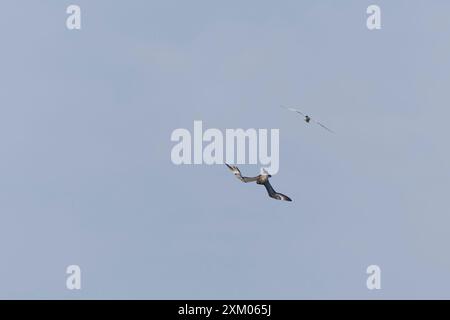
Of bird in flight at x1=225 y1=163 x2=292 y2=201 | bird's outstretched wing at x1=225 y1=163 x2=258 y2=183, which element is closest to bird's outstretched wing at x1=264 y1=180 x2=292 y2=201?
bird in flight at x1=225 y1=163 x2=292 y2=201

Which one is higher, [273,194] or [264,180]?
[264,180]

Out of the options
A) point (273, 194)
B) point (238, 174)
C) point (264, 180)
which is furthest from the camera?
point (273, 194)

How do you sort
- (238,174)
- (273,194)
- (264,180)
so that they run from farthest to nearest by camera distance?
(273,194)
(264,180)
(238,174)

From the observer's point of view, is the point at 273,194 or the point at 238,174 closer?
the point at 238,174

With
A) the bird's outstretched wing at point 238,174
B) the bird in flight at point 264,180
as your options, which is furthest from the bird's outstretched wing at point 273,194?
the bird's outstretched wing at point 238,174

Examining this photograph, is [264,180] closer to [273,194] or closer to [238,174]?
[273,194]

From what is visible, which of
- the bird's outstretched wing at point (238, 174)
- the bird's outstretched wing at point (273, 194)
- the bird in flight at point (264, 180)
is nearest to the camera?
the bird's outstretched wing at point (238, 174)

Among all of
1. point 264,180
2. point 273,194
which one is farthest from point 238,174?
point 273,194

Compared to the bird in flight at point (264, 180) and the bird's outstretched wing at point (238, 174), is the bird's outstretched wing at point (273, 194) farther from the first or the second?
the bird's outstretched wing at point (238, 174)

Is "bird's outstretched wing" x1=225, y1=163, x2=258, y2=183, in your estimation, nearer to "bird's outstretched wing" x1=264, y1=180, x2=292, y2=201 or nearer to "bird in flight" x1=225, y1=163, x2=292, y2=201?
"bird in flight" x1=225, y1=163, x2=292, y2=201

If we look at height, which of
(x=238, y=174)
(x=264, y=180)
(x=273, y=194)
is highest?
(x=238, y=174)
